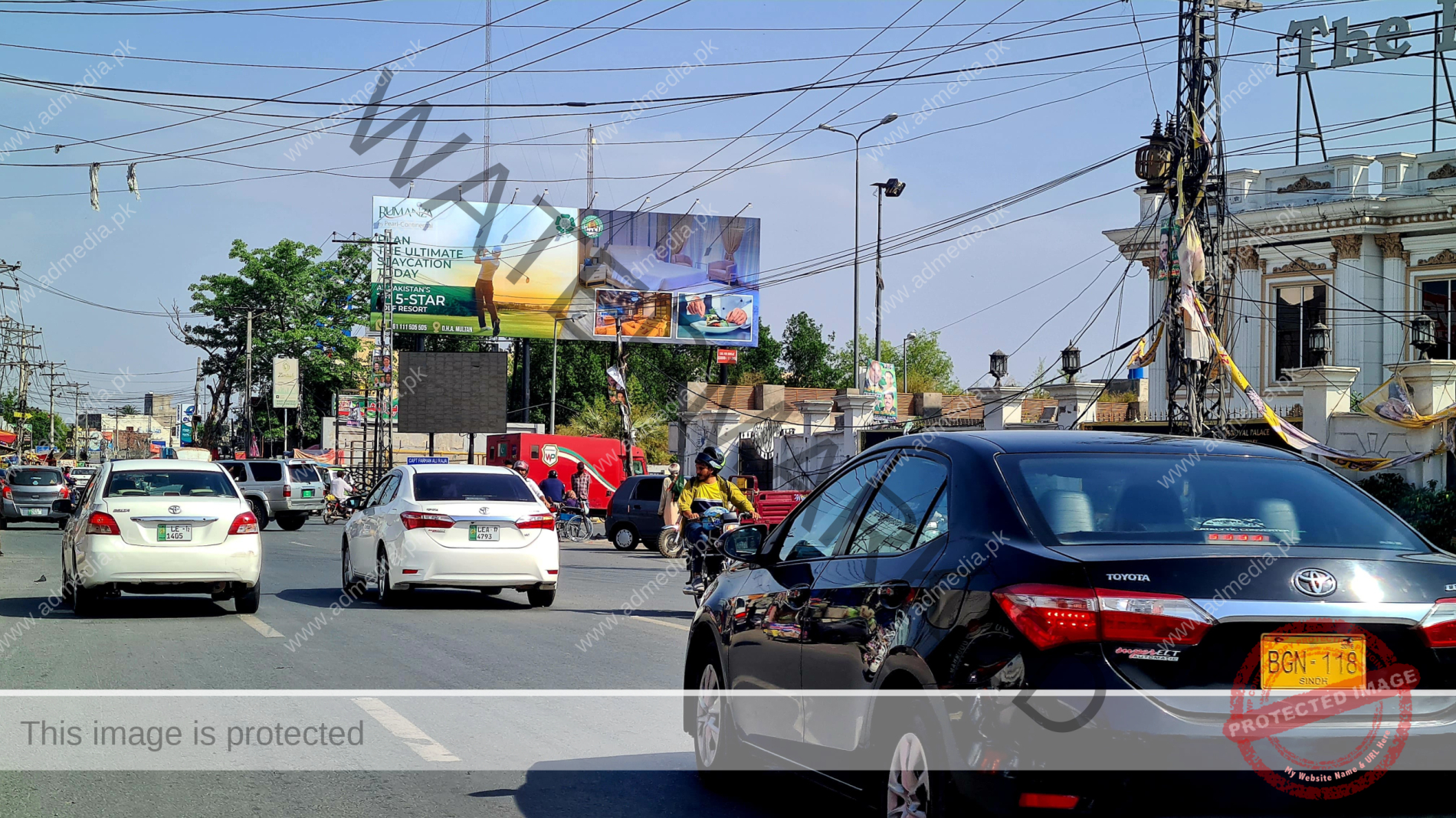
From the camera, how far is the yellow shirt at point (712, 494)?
14.4 metres

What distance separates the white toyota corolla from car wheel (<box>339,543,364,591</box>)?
2.17 meters

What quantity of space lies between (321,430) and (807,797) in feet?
257

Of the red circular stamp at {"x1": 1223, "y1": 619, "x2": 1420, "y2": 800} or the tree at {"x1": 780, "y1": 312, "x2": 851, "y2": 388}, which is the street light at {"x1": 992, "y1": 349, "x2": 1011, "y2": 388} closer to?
the red circular stamp at {"x1": 1223, "y1": 619, "x2": 1420, "y2": 800}

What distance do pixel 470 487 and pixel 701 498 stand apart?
9.37 ft

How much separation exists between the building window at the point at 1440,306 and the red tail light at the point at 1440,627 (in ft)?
101

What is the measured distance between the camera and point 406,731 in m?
7.95

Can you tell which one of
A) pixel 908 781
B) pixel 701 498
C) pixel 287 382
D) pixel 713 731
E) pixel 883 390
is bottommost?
pixel 713 731

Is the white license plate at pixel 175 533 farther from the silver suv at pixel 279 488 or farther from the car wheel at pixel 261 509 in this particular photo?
the silver suv at pixel 279 488

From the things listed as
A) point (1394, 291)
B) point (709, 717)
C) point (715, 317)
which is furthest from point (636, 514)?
point (715, 317)

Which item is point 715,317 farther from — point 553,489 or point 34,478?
point 34,478

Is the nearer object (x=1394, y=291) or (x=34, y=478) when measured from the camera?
(x=1394, y=291)

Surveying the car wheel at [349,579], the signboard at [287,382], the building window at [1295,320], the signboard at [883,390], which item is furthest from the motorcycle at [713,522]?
the signboard at [287,382]

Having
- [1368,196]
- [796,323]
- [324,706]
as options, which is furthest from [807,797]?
[796,323]

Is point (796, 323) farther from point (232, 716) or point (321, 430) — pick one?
point (232, 716)
